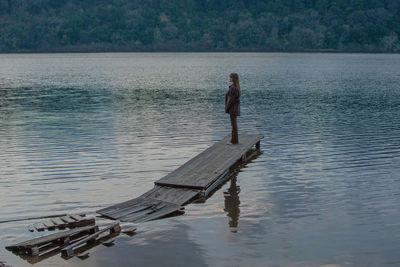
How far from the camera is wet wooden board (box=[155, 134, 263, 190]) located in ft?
48.5

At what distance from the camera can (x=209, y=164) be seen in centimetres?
1698

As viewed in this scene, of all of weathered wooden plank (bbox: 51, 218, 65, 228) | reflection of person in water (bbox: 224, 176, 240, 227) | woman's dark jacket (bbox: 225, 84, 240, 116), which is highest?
woman's dark jacket (bbox: 225, 84, 240, 116)

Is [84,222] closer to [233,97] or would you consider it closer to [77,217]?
[77,217]

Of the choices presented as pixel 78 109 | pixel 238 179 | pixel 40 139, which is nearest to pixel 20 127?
pixel 40 139

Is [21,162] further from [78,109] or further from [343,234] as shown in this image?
[78,109]

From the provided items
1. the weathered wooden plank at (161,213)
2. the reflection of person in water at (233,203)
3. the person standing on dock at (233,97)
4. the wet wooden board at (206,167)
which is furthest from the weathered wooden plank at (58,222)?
the person standing on dock at (233,97)

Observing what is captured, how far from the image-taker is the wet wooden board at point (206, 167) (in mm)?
14781

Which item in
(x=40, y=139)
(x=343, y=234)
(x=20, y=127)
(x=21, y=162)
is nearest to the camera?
(x=343, y=234)

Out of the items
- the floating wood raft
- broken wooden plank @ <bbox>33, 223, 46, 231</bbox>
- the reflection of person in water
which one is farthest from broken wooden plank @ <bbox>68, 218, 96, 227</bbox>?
the reflection of person in water

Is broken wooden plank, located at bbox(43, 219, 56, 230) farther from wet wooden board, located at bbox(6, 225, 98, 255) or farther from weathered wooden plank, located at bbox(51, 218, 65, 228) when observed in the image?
wet wooden board, located at bbox(6, 225, 98, 255)

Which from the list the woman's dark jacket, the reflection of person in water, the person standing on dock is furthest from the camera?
the woman's dark jacket

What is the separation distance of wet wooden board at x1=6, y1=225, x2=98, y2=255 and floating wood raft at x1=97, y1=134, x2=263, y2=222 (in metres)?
1.20

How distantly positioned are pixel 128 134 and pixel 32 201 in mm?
11562

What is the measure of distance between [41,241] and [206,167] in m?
6.97
